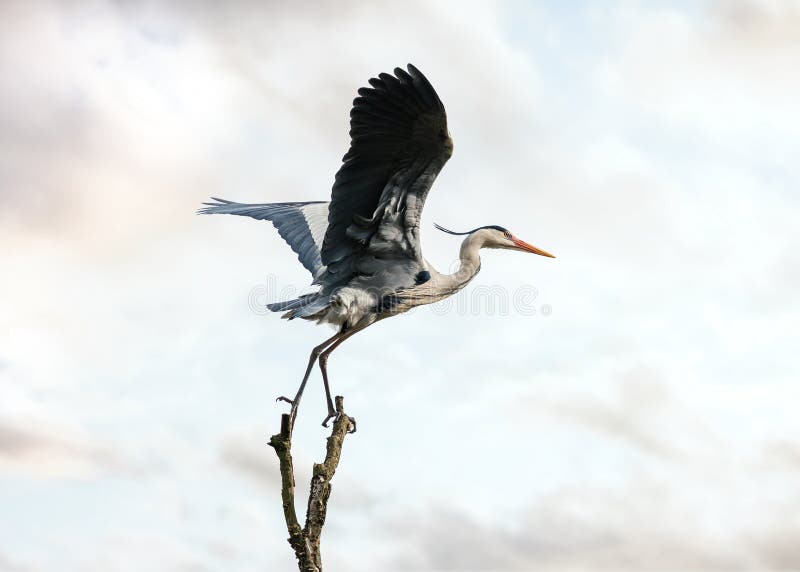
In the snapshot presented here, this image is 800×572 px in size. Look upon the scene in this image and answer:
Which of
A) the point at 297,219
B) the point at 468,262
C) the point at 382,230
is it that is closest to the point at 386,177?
the point at 382,230

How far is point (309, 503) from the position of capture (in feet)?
24.3

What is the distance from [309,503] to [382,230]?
8.23 ft

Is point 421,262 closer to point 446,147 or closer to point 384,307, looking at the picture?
point 384,307

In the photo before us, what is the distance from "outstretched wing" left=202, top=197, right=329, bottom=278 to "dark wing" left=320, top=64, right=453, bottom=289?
995mm

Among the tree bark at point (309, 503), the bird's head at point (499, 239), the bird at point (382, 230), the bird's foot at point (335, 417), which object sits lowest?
the tree bark at point (309, 503)

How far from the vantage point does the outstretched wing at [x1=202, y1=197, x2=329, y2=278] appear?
9867mm

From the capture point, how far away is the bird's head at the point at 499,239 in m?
9.71

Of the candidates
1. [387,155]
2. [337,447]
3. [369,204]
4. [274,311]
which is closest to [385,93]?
[387,155]

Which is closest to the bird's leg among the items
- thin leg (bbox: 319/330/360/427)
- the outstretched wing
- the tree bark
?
thin leg (bbox: 319/330/360/427)

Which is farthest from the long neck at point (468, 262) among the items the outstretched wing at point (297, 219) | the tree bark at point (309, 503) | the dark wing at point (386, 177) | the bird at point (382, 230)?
the tree bark at point (309, 503)

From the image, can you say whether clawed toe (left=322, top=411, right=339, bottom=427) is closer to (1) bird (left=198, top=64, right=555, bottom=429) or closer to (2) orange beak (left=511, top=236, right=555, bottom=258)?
(1) bird (left=198, top=64, right=555, bottom=429)

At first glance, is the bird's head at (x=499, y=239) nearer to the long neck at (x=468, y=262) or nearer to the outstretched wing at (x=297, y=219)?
the long neck at (x=468, y=262)

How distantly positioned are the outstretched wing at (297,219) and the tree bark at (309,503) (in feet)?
8.04

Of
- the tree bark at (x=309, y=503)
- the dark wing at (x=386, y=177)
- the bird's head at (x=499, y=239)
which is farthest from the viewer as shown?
the bird's head at (x=499, y=239)
